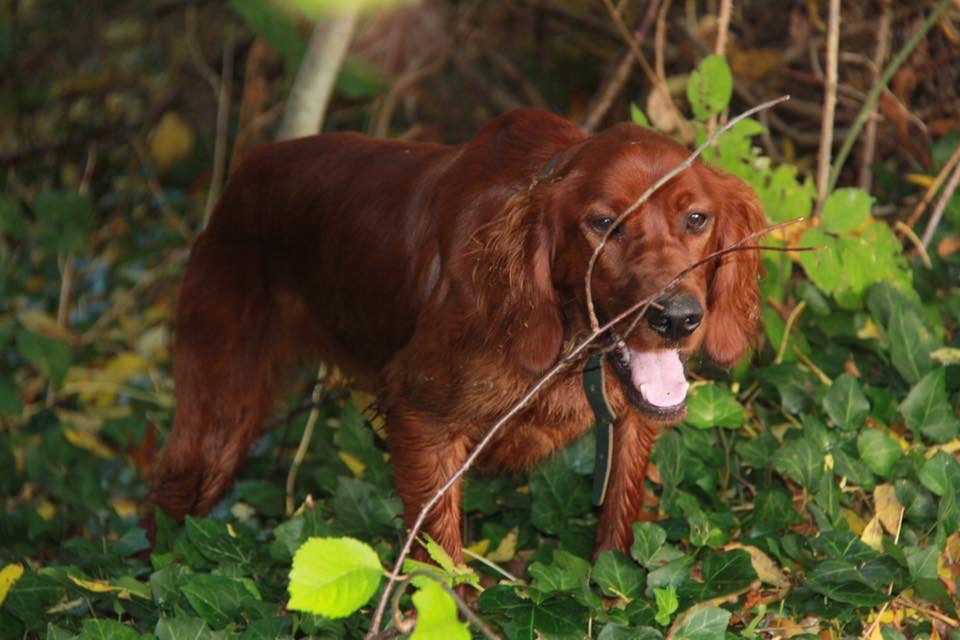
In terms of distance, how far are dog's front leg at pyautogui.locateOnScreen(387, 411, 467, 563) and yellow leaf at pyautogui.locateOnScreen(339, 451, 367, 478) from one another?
715 mm

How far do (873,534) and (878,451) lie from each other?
0.25m

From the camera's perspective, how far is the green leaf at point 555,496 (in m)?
3.33

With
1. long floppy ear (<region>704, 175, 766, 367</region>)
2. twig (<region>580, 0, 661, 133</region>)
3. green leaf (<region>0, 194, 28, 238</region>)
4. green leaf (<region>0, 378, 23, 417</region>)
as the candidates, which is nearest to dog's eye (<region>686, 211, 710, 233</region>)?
long floppy ear (<region>704, 175, 766, 367</region>)

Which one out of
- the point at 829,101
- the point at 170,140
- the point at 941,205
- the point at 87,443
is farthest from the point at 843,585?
the point at 170,140

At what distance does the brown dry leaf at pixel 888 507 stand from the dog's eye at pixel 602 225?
38.4 inches

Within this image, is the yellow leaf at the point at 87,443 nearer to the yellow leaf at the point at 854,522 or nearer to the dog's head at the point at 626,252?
the dog's head at the point at 626,252

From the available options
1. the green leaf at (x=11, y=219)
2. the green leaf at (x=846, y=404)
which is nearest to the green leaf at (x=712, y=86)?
the green leaf at (x=846, y=404)

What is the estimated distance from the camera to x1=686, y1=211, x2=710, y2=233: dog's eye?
8.83 feet

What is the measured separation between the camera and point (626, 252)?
104 inches

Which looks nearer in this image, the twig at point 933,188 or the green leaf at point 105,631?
A: the green leaf at point 105,631

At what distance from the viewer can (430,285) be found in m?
3.04

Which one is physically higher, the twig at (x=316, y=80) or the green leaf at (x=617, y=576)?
the twig at (x=316, y=80)

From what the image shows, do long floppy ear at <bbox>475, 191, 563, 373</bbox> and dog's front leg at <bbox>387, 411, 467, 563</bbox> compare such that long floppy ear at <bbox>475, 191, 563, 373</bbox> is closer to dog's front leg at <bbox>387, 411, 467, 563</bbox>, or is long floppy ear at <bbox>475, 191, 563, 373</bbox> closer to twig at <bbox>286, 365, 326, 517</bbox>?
dog's front leg at <bbox>387, 411, 467, 563</bbox>

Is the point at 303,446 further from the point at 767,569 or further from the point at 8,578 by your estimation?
the point at 767,569
